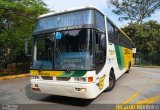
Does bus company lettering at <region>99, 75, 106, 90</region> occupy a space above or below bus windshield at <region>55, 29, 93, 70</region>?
below

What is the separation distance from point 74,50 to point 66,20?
121 cm

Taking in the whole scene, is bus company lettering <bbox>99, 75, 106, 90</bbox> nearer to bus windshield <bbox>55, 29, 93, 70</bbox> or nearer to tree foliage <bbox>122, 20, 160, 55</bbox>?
bus windshield <bbox>55, 29, 93, 70</bbox>

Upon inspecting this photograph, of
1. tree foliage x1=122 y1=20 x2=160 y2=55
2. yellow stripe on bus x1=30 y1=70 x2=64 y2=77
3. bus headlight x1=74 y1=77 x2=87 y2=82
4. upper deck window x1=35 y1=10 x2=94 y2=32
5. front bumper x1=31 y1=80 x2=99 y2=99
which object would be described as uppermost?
tree foliage x1=122 y1=20 x2=160 y2=55

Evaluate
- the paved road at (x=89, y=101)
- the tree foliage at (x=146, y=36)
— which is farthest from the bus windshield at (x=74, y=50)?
the tree foliage at (x=146, y=36)

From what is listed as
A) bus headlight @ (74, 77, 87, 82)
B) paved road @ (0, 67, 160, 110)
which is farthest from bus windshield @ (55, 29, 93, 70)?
paved road @ (0, 67, 160, 110)

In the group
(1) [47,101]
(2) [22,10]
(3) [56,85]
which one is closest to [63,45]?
(3) [56,85]

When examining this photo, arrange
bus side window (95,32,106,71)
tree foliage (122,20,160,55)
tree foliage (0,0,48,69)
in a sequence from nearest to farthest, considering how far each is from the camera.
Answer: bus side window (95,32,106,71) → tree foliage (0,0,48,69) → tree foliage (122,20,160,55)

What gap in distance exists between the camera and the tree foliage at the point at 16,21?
1506 cm

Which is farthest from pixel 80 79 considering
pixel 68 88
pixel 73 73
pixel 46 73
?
pixel 46 73

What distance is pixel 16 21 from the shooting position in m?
16.0

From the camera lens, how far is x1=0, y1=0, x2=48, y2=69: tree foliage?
15062mm

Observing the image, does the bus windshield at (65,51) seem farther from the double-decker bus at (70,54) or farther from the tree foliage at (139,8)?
the tree foliage at (139,8)

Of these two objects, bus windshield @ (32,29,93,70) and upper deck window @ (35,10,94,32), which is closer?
bus windshield @ (32,29,93,70)

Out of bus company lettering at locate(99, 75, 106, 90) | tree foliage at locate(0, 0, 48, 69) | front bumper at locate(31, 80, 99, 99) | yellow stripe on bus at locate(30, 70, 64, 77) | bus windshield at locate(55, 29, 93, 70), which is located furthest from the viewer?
tree foliage at locate(0, 0, 48, 69)
